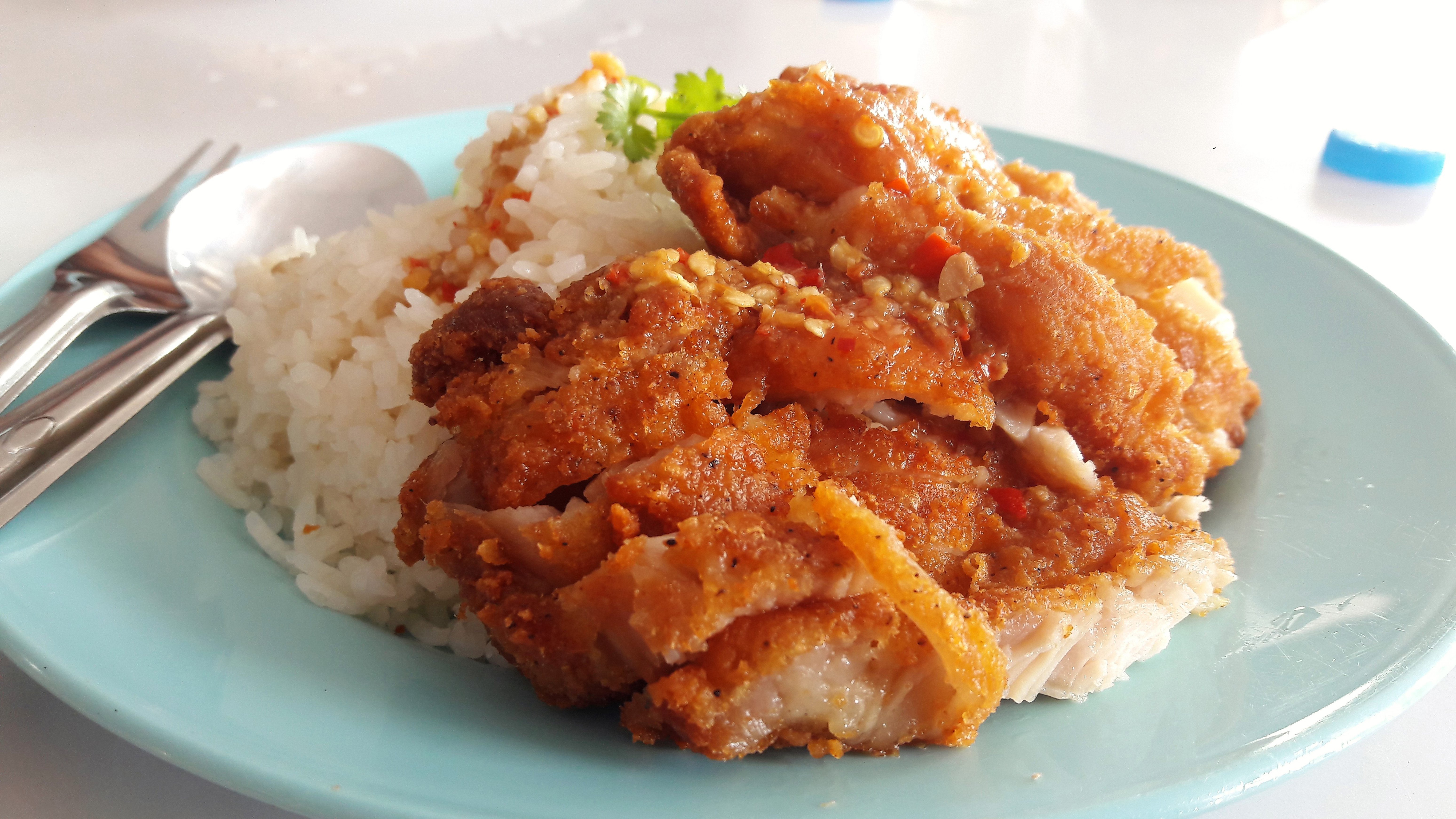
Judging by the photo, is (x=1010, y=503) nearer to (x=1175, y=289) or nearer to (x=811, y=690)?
(x=811, y=690)

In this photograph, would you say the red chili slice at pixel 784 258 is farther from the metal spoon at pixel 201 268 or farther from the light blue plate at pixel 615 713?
the metal spoon at pixel 201 268

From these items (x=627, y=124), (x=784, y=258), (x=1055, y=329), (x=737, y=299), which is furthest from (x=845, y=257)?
(x=627, y=124)

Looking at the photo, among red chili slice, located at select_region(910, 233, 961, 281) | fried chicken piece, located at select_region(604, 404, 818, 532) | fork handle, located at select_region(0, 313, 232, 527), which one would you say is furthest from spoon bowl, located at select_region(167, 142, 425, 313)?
red chili slice, located at select_region(910, 233, 961, 281)

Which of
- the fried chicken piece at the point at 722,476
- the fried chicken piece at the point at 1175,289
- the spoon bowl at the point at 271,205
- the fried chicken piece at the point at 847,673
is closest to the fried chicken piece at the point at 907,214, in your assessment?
the fried chicken piece at the point at 1175,289

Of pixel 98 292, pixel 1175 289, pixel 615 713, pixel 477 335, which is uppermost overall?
pixel 477 335

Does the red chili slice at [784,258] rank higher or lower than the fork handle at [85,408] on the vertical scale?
higher

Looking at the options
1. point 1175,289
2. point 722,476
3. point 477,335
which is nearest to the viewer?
point 722,476
